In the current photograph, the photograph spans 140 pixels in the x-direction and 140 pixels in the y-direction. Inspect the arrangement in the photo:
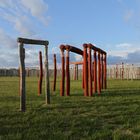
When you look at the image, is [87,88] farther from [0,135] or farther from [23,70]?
[0,135]

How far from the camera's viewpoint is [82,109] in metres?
8.65

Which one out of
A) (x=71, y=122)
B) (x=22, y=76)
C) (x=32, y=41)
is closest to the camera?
(x=71, y=122)

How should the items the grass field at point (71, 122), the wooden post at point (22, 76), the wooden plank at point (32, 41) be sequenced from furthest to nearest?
the wooden plank at point (32, 41) < the wooden post at point (22, 76) < the grass field at point (71, 122)

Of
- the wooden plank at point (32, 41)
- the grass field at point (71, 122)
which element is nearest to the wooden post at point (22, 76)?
the wooden plank at point (32, 41)

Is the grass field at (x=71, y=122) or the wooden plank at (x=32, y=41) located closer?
the grass field at (x=71, y=122)

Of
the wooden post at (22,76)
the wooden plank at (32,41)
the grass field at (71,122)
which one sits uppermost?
the wooden plank at (32,41)

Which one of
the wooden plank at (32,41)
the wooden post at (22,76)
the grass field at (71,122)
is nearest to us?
the grass field at (71,122)

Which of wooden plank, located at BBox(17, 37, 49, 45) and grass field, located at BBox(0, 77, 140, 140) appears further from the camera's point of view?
wooden plank, located at BBox(17, 37, 49, 45)

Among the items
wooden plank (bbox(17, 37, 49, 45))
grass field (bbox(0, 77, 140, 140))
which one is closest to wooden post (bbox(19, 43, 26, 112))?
wooden plank (bbox(17, 37, 49, 45))

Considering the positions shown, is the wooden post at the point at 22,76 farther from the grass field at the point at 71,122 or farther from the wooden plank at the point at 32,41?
the grass field at the point at 71,122

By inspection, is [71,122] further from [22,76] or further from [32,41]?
[32,41]

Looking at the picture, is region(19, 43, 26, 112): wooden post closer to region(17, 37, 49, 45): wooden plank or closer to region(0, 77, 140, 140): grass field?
region(17, 37, 49, 45): wooden plank

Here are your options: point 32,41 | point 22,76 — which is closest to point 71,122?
point 22,76

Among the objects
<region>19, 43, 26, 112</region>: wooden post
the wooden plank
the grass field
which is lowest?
the grass field
